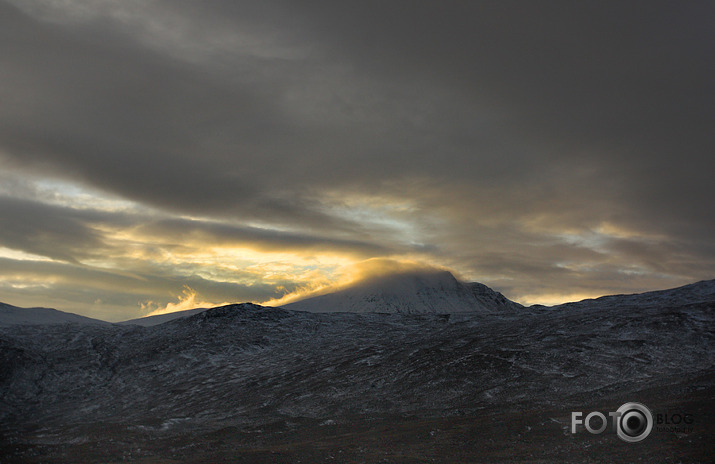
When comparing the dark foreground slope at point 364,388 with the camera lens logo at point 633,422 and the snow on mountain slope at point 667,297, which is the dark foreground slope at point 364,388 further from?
the snow on mountain slope at point 667,297

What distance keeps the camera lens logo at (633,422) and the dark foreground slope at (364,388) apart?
121 cm

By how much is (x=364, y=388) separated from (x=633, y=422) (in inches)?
1878

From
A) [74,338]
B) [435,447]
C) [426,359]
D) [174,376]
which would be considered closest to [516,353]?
[426,359]

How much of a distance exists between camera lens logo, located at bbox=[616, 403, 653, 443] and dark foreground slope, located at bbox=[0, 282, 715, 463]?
1214 millimetres

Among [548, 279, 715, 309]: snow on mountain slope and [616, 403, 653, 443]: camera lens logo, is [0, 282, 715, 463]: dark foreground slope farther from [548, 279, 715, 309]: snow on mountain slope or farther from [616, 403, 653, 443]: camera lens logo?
[548, 279, 715, 309]: snow on mountain slope

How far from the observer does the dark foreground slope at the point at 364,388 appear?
43469 mm

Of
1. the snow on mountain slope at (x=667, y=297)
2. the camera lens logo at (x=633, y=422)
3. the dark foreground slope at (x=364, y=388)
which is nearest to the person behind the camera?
the camera lens logo at (x=633, y=422)

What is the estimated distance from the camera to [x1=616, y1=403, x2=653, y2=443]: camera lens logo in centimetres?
3725

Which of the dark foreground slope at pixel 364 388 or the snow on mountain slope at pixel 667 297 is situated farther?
the snow on mountain slope at pixel 667 297

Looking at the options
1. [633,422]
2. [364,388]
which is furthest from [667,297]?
[633,422]

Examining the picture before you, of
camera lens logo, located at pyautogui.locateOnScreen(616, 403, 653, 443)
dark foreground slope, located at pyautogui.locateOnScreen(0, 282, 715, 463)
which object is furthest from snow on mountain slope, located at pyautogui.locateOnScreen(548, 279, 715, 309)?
camera lens logo, located at pyautogui.locateOnScreen(616, 403, 653, 443)

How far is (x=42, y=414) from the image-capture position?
92750 mm

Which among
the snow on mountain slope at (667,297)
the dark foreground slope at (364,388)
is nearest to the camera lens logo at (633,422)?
the dark foreground slope at (364,388)

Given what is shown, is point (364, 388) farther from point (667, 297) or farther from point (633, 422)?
point (667, 297)
